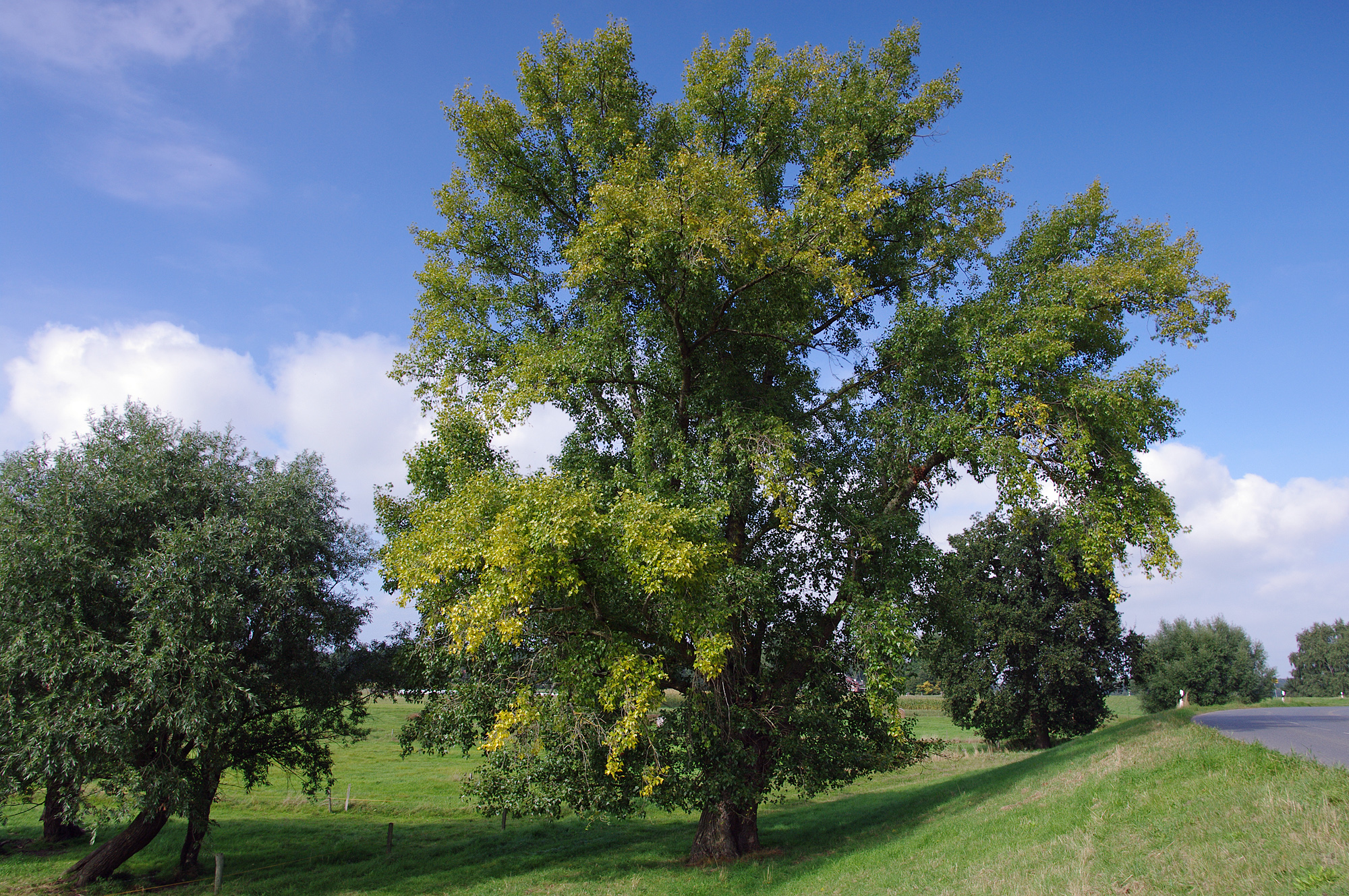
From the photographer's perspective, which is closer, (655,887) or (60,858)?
(655,887)

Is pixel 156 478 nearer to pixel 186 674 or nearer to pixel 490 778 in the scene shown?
pixel 186 674

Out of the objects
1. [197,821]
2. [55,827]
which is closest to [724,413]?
[197,821]

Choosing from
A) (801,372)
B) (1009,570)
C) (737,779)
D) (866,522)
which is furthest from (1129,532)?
(1009,570)

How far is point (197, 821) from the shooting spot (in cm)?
1816

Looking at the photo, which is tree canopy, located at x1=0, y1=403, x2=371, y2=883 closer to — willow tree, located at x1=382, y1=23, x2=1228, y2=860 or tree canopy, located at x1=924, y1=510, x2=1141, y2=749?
willow tree, located at x1=382, y1=23, x2=1228, y2=860

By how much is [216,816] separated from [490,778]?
22.7m

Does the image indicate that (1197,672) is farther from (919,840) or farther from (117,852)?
(117,852)

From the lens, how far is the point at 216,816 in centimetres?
3031

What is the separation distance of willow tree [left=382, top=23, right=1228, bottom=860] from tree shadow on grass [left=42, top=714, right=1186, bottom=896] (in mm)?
2176

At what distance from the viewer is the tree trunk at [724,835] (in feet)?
59.4

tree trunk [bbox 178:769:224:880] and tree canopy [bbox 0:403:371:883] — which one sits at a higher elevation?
tree canopy [bbox 0:403:371:883]

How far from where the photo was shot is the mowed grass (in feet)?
28.8

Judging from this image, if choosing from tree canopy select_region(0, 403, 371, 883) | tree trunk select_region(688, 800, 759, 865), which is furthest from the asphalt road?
tree canopy select_region(0, 403, 371, 883)

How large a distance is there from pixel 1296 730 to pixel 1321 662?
14626 cm
